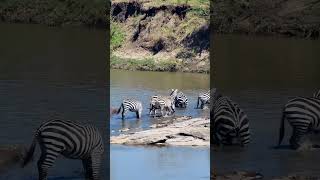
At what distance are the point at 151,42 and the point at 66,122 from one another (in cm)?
127

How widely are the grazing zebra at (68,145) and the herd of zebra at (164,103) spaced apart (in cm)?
47

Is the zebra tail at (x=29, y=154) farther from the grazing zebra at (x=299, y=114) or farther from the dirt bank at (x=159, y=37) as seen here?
the grazing zebra at (x=299, y=114)

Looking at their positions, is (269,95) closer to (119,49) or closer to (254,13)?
(254,13)

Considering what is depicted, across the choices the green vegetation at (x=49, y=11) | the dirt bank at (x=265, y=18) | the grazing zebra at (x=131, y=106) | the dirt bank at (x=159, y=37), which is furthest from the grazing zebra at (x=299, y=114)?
the green vegetation at (x=49, y=11)

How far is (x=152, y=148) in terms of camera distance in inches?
200

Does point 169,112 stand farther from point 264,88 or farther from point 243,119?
point 264,88

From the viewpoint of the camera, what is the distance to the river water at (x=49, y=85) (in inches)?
179

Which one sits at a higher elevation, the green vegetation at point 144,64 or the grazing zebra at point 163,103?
the green vegetation at point 144,64

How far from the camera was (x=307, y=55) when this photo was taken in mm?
4809

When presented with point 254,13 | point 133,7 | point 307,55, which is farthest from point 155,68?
point 307,55

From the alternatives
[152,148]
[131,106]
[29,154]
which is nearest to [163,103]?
[131,106]

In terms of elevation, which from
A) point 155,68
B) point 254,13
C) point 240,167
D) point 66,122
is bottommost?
point 240,167

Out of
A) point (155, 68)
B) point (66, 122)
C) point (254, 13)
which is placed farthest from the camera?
point (155, 68)

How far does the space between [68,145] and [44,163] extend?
0.24 metres
